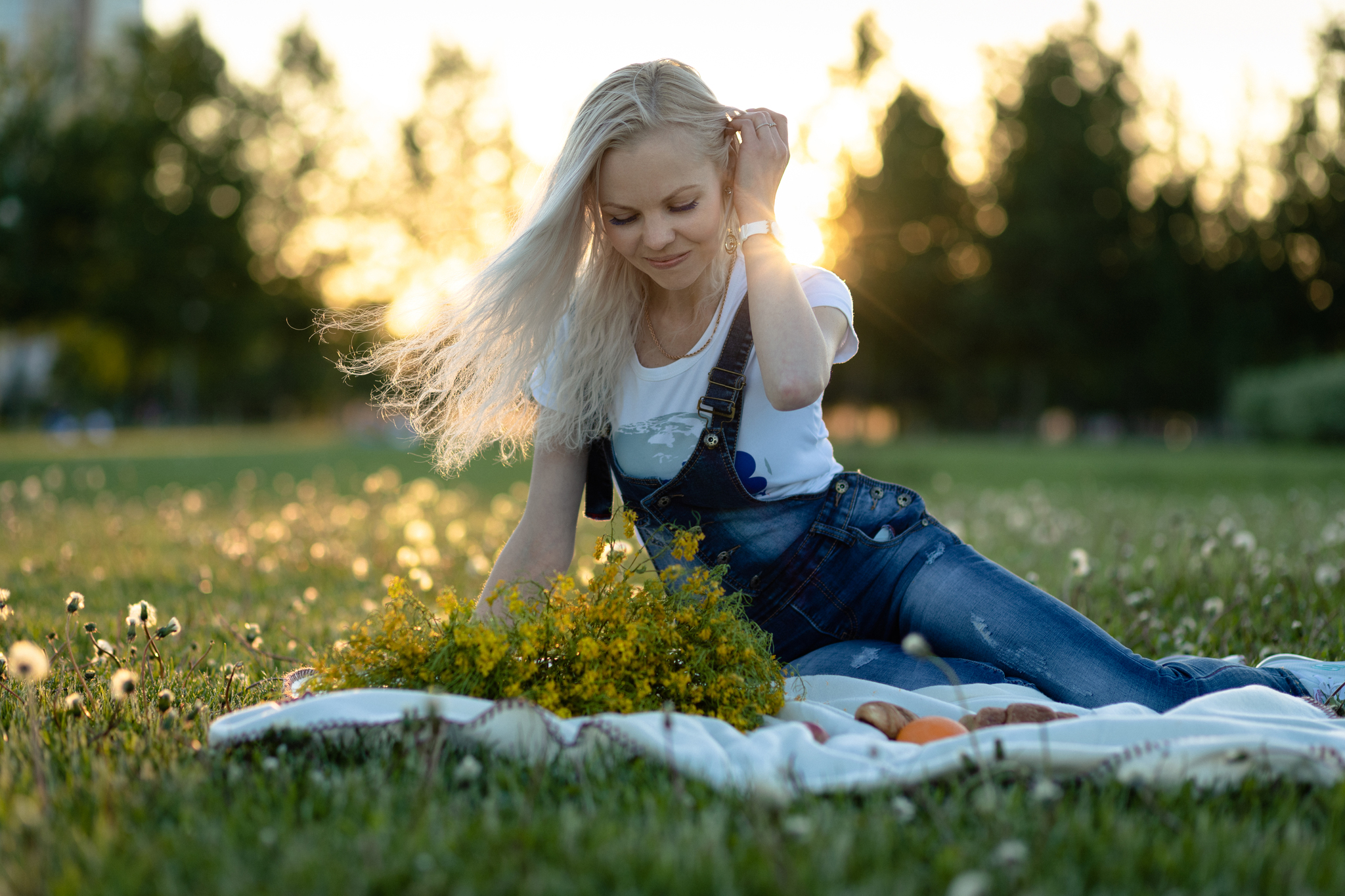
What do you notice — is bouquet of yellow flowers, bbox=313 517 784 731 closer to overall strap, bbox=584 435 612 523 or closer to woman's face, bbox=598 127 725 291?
overall strap, bbox=584 435 612 523

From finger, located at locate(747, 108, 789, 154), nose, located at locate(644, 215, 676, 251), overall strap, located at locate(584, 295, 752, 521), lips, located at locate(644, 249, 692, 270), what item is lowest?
overall strap, located at locate(584, 295, 752, 521)

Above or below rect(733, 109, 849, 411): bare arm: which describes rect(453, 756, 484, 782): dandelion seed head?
below

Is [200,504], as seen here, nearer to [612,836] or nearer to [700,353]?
[700,353]

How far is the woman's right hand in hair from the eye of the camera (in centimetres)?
340

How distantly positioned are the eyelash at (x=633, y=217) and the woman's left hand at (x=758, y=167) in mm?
161

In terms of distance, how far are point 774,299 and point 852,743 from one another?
1355 millimetres

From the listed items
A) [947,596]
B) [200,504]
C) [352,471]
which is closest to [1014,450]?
[352,471]

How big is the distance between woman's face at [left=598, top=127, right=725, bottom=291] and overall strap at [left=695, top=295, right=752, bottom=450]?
272 millimetres

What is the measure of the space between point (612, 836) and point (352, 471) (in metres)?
15.7

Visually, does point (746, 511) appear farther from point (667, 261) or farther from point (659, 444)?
point (667, 261)

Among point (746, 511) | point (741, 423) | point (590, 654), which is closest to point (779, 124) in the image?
point (741, 423)

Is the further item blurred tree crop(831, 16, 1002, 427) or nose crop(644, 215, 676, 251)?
blurred tree crop(831, 16, 1002, 427)

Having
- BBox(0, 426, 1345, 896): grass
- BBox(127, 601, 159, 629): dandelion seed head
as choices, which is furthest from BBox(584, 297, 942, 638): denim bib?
BBox(127, 601, 159, 629): dandelion seed head

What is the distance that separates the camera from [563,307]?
142 inches
